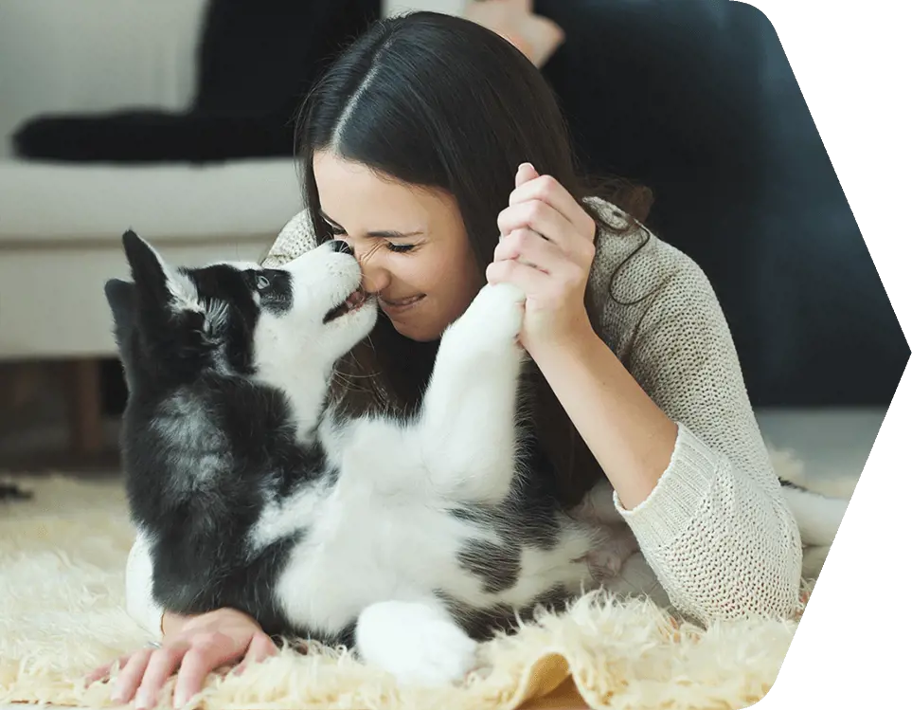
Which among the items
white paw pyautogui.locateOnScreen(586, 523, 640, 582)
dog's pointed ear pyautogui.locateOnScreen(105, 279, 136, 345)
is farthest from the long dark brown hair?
dog's pointed ear pyautogui.locateOnScreen(105, 279, 136, 345)

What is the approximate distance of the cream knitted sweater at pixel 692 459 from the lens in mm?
1045

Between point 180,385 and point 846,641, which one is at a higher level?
point 180,385

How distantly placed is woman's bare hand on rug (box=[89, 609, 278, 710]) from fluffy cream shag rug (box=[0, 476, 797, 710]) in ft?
0.06

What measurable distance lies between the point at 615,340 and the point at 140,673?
0.66 metres

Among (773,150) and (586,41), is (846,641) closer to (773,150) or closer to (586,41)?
(773,150)

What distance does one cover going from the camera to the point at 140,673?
39.4 inches

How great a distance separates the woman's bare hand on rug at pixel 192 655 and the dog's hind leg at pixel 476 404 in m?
0.27

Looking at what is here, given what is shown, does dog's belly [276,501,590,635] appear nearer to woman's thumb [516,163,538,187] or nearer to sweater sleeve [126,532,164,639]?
sweater sleeve [126,532,164,639]

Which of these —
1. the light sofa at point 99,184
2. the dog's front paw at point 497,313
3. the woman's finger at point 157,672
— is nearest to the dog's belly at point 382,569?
the woman's finger at point 157,672

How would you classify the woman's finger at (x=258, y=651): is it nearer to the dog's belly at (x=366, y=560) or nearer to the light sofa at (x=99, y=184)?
the dog's belly at (x=366, y=560)

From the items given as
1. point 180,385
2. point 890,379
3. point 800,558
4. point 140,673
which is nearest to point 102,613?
point 140,673

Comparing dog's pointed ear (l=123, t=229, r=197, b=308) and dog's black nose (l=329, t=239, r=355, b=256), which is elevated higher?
dog's pointed ear (l=123, t=229, r=197, b=308)

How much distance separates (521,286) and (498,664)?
387 mm

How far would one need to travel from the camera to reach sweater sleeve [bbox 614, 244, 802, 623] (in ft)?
3.42
